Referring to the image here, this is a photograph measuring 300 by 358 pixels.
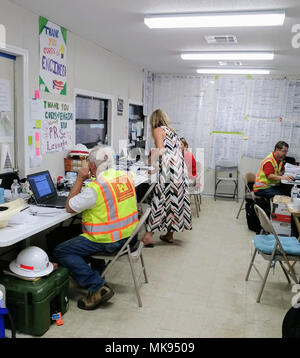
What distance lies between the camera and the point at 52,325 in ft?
8.13

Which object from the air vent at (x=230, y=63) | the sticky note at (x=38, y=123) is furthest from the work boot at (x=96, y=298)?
the air vent at (x=230, y=63)

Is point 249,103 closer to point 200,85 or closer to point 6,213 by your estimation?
point 200,85

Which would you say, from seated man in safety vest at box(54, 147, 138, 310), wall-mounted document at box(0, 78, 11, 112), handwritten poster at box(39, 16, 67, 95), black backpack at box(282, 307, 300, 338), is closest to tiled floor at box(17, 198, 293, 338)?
seated man in safety vest at box(54, 147, 138, 310)

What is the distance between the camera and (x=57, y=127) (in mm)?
3803

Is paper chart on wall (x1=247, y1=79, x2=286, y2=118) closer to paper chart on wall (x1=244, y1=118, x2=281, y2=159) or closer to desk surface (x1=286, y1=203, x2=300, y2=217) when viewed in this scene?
paper chart on wall (x1=244, y1=118, x2=281, y2=159)

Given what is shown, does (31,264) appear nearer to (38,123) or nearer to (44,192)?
(44,192)

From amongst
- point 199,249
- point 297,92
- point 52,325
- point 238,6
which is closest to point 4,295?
point 52,325

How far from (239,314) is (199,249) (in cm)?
143

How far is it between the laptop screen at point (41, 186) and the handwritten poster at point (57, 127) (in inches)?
24.7

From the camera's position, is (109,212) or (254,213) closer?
(109,212)

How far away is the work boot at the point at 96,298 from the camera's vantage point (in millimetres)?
2693

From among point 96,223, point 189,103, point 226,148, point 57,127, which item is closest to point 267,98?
point 226,148

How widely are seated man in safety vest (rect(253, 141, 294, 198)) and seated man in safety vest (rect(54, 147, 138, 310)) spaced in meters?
2.69

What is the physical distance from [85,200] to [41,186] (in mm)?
639
